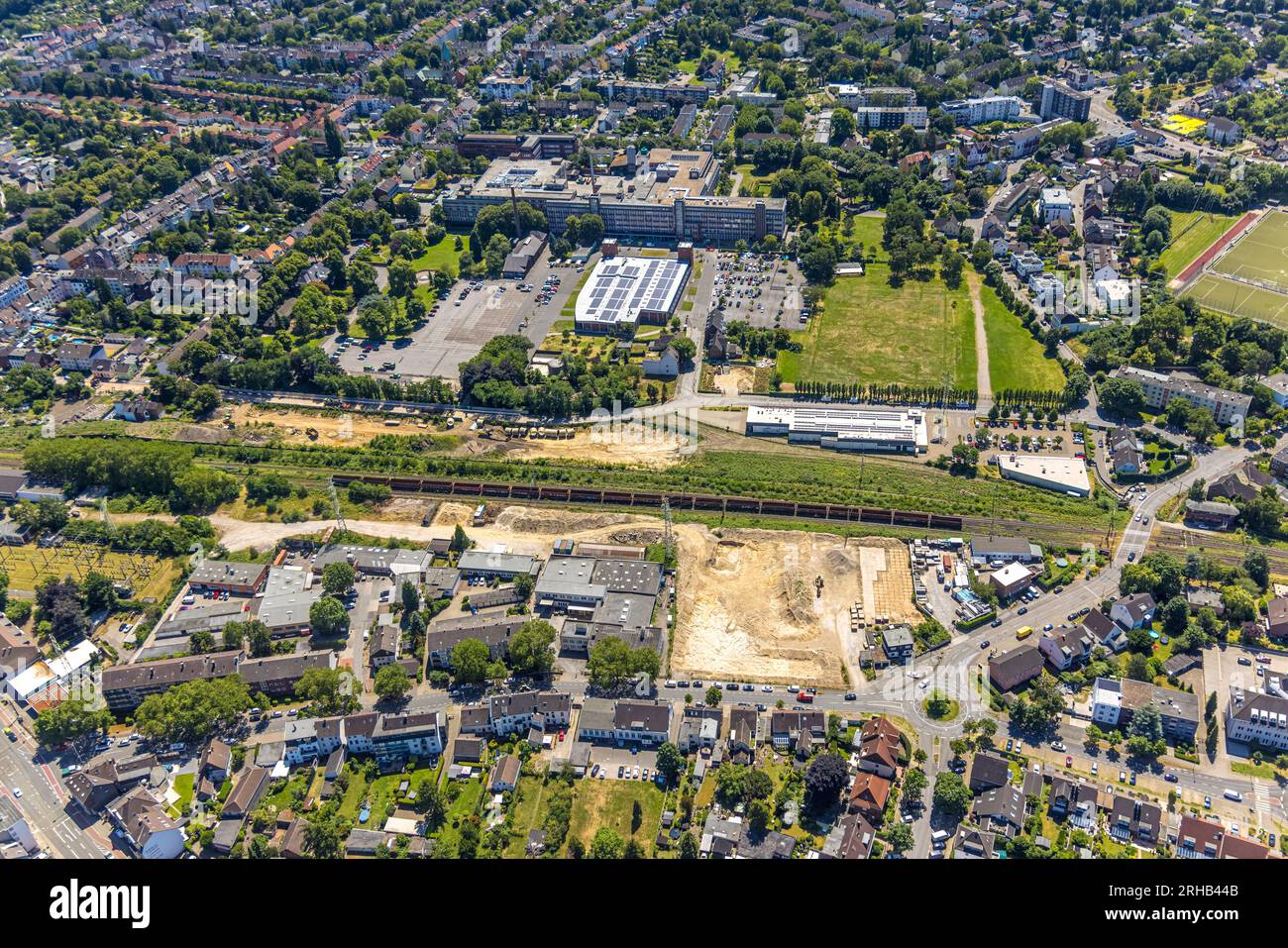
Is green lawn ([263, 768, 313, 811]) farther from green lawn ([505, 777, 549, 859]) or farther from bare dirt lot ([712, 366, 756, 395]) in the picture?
bare dirt lot ([712, 366, 756, 395])

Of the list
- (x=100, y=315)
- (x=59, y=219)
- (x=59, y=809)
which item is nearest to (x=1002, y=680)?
(x=59, y=809)

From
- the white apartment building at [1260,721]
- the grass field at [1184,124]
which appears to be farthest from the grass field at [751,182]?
the white apartment building at [1260,721]

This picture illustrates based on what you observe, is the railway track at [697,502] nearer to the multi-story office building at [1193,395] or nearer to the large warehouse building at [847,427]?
the large warehouse building at [847,427]

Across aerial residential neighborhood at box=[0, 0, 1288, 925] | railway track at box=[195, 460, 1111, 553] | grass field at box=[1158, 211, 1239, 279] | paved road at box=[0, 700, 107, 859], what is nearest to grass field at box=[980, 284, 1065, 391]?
aerial residential neighborhood at box=[0, 0, 1288, 925]

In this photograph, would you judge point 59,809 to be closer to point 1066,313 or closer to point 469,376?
point 469,376

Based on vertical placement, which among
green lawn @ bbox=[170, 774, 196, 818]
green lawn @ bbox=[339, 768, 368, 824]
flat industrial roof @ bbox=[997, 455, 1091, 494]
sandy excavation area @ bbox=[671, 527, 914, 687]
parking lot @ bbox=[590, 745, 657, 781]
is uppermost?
flat industrial roof @ bbox=[997, 455, 1091, 494]

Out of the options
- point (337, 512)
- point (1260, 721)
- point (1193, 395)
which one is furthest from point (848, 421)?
point (337, 512)

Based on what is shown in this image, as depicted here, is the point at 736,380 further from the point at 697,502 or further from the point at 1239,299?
the point at 1239,299
